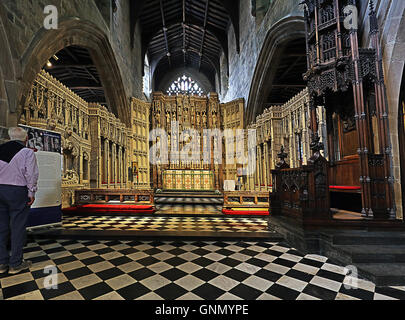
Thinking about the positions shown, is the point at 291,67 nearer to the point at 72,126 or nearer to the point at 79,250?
the point at 72,126

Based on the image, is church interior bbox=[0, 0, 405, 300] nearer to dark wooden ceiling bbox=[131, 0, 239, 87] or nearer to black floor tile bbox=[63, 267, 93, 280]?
black floor tile bbox=[63, 267, 93, 280]

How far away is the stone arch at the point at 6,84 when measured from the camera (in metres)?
3.19

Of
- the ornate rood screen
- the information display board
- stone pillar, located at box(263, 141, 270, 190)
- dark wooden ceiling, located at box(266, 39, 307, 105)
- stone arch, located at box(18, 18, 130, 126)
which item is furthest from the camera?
stone pillar, located at box(263, 141, 270, 190)

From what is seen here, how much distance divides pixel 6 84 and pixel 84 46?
15.4ft

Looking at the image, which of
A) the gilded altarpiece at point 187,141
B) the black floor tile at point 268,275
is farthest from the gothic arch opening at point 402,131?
the gilded altarpiece at point 187,141

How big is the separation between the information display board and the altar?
28.5ft

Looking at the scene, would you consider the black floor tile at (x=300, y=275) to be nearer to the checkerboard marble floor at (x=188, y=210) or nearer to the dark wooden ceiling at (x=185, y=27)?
the checkerboard marble floor at (x=188, y=210)

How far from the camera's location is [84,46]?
23.2ft

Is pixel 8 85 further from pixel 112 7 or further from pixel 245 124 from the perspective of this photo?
pixel 245 124

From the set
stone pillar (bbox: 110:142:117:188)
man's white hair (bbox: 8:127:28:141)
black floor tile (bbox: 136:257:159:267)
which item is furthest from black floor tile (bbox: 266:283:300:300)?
stone pillar (bbox: 110:142:117:188)

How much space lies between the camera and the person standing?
2.19m

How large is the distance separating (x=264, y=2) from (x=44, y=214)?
11.1 metres

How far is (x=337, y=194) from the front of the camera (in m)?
4.12

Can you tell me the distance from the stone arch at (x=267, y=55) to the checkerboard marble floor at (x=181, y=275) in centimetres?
673
